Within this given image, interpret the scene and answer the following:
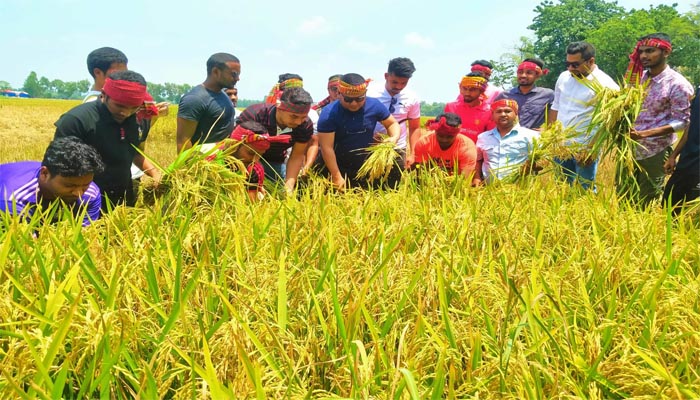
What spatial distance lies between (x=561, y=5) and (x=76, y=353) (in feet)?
150

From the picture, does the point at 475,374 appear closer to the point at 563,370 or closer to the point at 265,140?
the point at 563,370

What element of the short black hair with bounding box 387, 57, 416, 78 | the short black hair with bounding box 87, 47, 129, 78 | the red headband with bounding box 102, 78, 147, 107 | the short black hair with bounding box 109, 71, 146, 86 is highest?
the short black hair with bounding box 87, 47, 129, 78

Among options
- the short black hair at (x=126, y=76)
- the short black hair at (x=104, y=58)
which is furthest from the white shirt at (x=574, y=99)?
the short black hair at (x=104, y=58)

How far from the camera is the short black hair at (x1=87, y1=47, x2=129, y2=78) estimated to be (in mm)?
3291

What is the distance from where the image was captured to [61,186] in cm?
223

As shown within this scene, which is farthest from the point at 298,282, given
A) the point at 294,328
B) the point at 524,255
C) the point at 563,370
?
the point at 524,255

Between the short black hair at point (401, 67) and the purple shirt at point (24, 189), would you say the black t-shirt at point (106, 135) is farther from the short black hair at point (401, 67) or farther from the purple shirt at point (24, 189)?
the short black hair at point (401, 67)

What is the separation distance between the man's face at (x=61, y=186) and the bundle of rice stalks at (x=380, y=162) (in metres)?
1.69

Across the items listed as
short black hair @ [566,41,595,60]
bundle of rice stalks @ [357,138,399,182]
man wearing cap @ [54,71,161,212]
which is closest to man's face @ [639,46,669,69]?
short black hair @ [566,41,595,60]

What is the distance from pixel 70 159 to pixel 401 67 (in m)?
2.81

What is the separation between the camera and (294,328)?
57.2 inches

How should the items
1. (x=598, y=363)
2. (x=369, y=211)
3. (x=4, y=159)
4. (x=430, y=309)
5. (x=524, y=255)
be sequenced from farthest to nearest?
(x=4, y=159) < (x=369, y=211) < (x=524, y=255) < (x=430, y=309) < (x=598, y=363)

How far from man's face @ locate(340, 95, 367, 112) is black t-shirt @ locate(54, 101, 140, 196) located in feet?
4.50

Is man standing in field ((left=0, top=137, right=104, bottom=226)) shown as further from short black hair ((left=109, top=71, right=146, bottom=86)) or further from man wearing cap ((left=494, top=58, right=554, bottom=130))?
man wearing cap ((left=494, top=58, right=554, bottom=130))
